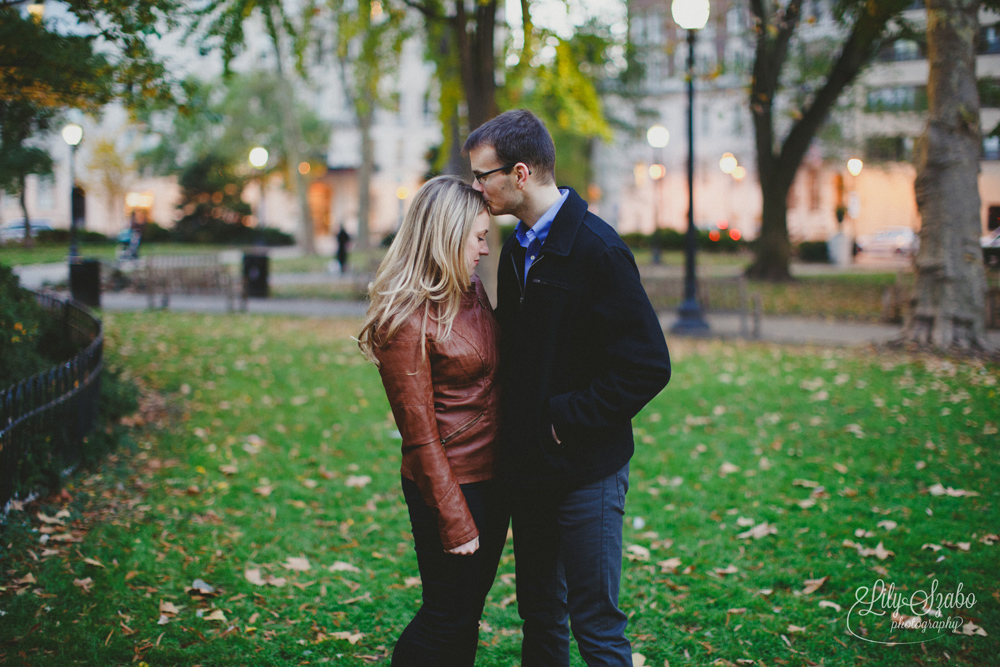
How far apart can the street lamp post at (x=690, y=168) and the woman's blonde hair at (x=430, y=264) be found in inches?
381

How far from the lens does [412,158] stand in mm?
54906

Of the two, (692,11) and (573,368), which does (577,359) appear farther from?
(692,11)

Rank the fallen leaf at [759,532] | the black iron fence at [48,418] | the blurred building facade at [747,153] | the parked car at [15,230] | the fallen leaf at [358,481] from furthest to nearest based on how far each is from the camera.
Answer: the parked car at [15,230] < the blurred building facade at [747,153] < the fallen leaf at [358,481] < the fallen leaf at [759,532] < the black iron fence at [48,418]

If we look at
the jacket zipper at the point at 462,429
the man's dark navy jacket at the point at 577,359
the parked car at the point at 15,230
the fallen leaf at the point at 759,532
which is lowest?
the fallen leaf at the point at 759,532

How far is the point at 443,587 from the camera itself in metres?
2.60

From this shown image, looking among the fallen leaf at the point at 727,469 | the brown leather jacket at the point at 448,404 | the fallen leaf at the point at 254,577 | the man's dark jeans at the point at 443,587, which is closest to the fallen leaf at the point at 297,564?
the fallen leaf at the point at 254,577

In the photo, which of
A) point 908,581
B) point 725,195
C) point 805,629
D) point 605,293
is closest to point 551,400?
point 605,293

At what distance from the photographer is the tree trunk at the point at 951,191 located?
10.3 m

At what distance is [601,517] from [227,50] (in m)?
10.3

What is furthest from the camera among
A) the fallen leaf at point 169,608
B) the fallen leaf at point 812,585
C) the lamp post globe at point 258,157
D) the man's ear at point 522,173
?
the lamp post globe at point 258,157

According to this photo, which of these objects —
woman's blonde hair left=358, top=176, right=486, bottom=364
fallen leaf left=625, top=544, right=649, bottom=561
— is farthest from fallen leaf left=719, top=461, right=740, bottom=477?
woman's blonde hair left=358, top=176, right=486, bottom=364

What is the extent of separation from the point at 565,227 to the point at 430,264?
0.48m

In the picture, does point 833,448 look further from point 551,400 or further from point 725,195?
point 725,195

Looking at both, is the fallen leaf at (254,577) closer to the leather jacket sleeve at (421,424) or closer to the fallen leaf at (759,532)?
the leather jacket sleeve at (421,424)
